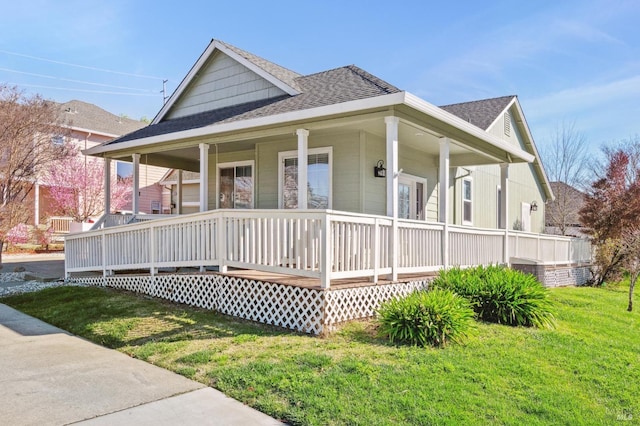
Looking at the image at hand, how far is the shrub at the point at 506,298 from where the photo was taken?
675cm

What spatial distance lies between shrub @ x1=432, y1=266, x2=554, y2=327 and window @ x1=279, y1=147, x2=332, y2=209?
3.43 m

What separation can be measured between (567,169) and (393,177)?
1998 cm

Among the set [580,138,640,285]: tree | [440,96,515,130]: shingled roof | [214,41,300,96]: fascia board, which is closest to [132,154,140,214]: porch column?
[214,41,300,96]: fascia board

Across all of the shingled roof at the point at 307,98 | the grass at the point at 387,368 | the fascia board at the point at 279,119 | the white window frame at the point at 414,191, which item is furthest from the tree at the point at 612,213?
the fascia board at the point at 279,119

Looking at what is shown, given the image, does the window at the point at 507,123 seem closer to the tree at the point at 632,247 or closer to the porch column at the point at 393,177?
the tree at the point at 632,247

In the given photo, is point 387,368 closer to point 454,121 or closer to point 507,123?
point 454,121

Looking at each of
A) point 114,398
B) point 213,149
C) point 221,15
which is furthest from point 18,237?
point 114,398

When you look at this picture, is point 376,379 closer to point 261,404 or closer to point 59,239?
point 261,404

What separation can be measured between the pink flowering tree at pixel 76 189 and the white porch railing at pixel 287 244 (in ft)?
37.7

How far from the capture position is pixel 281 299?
6.41 meters

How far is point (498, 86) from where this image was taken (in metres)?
24.5

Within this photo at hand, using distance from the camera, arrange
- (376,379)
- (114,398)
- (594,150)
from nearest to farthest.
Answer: (114,398) → (376,379) → (594,150)

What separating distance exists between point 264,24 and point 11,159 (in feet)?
30.9

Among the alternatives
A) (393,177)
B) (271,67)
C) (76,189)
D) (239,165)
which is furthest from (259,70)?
(76,189)
